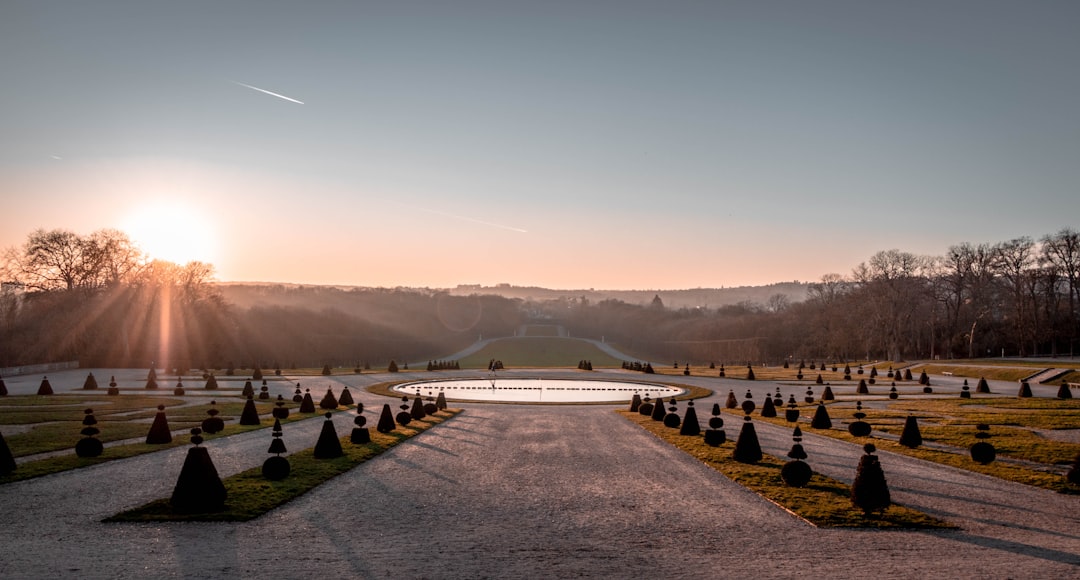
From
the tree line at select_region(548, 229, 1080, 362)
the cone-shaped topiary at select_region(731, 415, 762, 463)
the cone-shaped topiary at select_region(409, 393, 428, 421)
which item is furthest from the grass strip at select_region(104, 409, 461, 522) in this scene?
the tree line at select_region(548, 229, 1080, 362)

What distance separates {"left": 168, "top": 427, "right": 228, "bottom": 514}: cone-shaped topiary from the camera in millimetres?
12797

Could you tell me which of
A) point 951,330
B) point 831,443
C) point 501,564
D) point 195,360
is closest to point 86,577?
point 501,564

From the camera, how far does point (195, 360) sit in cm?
7538

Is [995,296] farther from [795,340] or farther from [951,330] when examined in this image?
[795,340]

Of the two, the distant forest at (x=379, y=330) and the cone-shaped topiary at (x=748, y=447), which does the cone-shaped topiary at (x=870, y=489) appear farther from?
the distant forest at (x=379, y=330)

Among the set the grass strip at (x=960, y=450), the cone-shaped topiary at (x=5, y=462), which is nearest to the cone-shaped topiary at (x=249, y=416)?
the cone-shaped topiary at (x=5, y=462)

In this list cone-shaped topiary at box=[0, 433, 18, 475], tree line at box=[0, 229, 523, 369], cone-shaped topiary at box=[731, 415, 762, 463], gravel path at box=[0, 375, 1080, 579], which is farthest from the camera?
tree line at box=[0, 229, 523, 369]

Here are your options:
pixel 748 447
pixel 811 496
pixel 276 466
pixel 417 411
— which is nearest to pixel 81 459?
pixel 276 466

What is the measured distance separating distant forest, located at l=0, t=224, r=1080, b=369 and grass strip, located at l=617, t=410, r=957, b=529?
5948 centimetres

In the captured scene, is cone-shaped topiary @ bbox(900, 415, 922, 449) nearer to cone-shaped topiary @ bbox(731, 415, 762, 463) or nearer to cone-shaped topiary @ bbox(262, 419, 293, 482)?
cone-shaped topiary @ bbox(731, 415, 762, 463)

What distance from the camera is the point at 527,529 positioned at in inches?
474

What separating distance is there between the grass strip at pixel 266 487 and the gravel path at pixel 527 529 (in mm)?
390

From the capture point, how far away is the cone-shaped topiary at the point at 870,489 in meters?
12.9

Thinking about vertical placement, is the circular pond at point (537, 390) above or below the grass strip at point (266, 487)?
below
